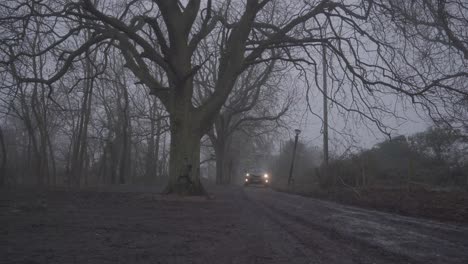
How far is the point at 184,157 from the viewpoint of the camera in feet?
41.1

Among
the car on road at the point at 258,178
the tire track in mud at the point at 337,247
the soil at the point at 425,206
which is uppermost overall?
the car on road at the point at 258,178

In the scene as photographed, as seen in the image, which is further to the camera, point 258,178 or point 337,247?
point 258,178

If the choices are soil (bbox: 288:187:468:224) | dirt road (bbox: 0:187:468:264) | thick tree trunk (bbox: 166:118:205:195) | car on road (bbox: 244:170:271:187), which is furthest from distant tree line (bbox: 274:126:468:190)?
car on road (bbox: 244:170:271:187)

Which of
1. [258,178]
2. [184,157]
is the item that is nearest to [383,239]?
[184,157]

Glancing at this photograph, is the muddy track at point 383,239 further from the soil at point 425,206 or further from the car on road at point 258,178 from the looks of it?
the car on road at point 258,178

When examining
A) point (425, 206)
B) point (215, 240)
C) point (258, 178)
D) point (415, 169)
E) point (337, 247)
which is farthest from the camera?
point (258, 178)

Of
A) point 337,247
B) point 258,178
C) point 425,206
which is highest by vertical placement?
point 258,178

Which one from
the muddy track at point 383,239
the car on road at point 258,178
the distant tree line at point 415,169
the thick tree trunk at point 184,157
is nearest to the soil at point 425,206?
the muddy track at point 383,239

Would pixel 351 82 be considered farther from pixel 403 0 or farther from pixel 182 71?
pixel 182 71

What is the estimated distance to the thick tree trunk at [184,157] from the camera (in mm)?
12512

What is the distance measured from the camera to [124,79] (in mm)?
29000

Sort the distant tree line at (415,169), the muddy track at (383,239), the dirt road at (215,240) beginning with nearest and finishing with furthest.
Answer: the dirt road at (215,240) → the muddy track at (383,239) → the distant tree line at (415,169)

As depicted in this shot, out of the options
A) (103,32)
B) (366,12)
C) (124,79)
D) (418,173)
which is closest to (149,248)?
(366,12)

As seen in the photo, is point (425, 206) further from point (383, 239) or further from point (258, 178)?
point (258, 178)
